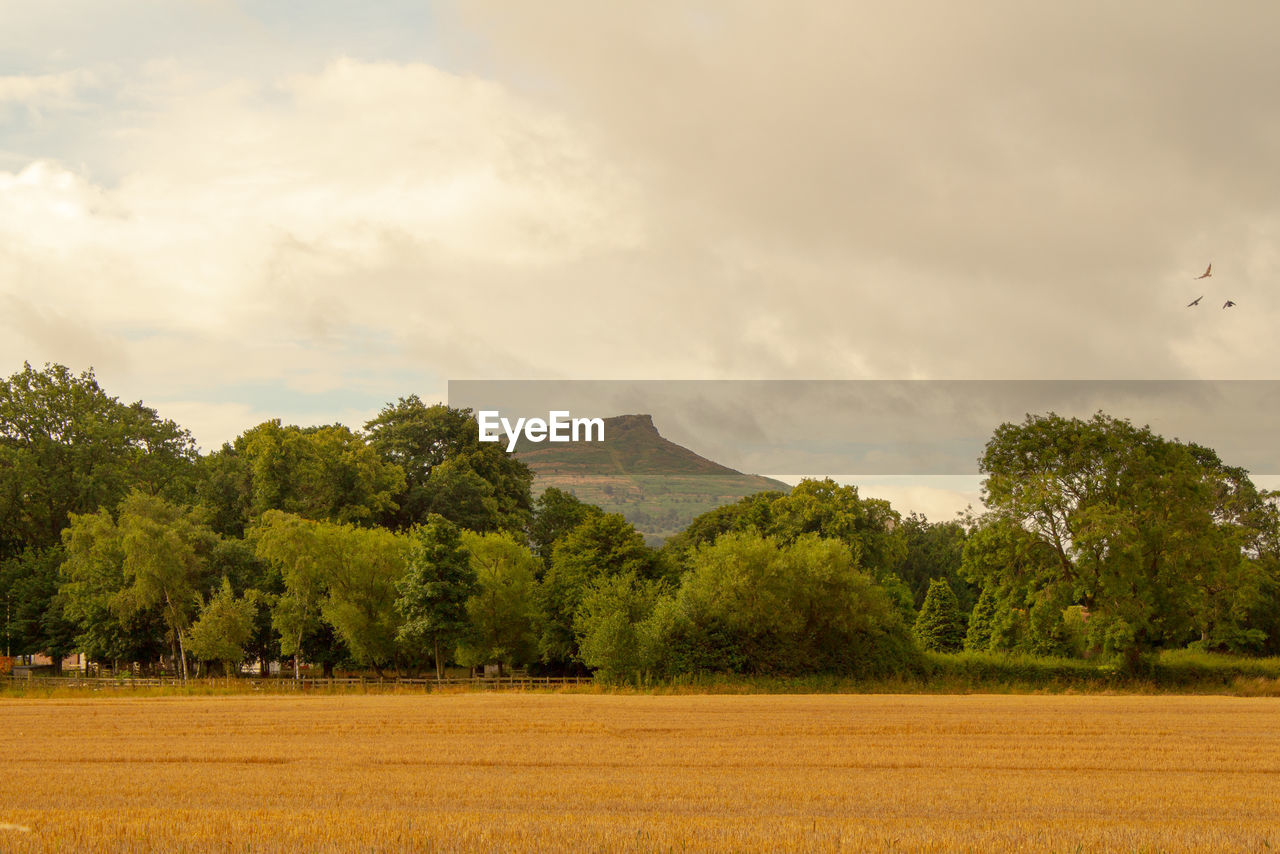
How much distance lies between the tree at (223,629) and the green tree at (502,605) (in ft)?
39.1

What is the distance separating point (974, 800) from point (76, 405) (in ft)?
257

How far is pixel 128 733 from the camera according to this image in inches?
1214

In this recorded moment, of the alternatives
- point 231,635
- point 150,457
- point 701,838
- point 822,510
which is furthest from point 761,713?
point 150,457

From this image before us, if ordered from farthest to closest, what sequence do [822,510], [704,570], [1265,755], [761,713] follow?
[822,510], [704,570], [761,713], [1265,755]

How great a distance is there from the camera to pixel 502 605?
64125mm

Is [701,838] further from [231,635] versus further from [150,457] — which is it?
[150,457]

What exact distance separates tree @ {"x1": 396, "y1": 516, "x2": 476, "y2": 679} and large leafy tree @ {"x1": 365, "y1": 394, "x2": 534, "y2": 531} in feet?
74.8

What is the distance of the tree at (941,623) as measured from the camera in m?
81.2

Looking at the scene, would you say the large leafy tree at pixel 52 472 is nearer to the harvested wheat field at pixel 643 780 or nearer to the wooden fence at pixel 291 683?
the wooden fence at pixel 291 683

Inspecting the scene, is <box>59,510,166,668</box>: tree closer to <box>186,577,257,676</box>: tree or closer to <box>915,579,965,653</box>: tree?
<box>186,577,257,676</box>: tree

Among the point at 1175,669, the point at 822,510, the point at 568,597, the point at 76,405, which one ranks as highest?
the point at 76,405

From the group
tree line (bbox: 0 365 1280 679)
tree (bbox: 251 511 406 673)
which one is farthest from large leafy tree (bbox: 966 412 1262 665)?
tree (bbox: 251 511 406 673)

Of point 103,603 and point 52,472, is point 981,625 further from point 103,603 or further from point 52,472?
point 52,472

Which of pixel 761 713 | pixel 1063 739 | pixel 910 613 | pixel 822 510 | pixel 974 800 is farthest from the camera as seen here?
pixel 910 613
